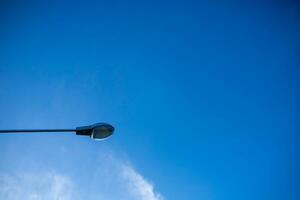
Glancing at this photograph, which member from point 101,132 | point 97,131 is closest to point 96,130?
point 97,131

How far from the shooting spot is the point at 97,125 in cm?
682

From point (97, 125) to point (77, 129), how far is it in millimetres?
446

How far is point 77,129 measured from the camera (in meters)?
6.68

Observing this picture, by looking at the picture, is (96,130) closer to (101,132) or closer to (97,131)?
(97,131)
